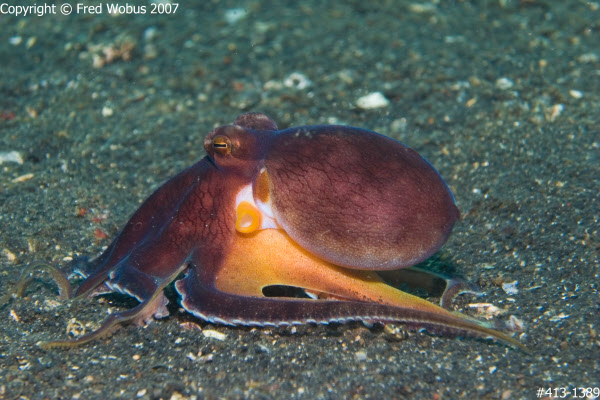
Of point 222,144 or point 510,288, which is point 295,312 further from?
point 510,288

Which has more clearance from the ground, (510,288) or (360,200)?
(360,200)

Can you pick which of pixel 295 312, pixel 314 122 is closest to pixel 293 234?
pixel 295 312

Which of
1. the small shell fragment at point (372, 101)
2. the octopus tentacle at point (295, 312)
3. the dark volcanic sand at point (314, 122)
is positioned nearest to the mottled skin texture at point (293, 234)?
the octopus tentacle at point (295, 312)

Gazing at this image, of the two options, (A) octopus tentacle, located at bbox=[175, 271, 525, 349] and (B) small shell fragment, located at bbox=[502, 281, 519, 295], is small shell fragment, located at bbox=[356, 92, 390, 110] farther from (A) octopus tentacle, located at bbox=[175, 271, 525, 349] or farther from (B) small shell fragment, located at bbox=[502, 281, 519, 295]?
(A) octopus tentacle, located at bbox=[175, 271, 525, 349]

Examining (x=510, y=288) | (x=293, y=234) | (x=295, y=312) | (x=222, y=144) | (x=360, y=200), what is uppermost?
(x=222, y=144)

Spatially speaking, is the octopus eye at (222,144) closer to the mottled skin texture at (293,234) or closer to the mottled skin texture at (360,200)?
the mottled skin texture at (293,234)

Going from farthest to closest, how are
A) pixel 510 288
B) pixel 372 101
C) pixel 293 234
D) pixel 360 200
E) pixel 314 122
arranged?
1. pixel 372 101
2. pixel 314 122
3. pixel 510 288
4. pixel 293 234
5. pixel 360 200

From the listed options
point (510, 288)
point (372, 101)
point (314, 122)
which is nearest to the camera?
point (510, 288)
